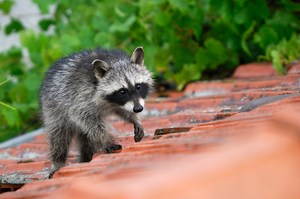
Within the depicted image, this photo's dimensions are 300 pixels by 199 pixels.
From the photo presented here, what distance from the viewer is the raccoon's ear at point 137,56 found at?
18.4ft

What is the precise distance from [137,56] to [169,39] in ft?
7.90

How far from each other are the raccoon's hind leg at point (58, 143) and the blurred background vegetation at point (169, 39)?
229 centimetres

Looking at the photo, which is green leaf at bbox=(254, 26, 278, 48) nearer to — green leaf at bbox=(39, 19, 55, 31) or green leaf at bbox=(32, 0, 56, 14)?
green leaf at bbox=(32, 0, 56, 14)

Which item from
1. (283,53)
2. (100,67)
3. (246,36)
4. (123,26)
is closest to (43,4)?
(123,26)

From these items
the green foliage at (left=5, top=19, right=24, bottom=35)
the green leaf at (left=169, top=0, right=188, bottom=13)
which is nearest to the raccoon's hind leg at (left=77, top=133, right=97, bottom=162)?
the green leaf at (left=169, top=0, right=188, bottom=13)

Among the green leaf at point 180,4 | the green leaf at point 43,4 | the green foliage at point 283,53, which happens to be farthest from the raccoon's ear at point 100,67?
the green leaf at point 43,4

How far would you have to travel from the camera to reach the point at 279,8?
757 centimetres

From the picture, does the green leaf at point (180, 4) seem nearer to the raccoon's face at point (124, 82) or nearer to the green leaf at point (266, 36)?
the green leaf at point (266, 36)

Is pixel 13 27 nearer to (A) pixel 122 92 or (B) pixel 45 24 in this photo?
(B) pixel 45 24

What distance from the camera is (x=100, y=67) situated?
17.8ft

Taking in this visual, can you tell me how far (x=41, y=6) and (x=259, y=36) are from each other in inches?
93.3

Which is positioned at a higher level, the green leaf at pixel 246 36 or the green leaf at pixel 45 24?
the green leaf at pixel 45 24

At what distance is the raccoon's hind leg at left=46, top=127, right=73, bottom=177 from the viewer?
16.9ft

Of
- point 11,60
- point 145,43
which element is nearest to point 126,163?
point 145,43
